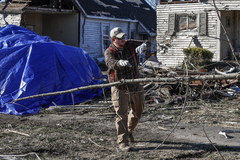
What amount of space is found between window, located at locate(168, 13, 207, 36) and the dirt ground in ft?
33.0

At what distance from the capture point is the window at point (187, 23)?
20756mm

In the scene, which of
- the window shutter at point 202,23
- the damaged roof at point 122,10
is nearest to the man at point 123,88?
the window shutter at point 202,23

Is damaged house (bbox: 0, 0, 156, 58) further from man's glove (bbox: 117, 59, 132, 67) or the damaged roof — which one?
man's glove (bbox: 117, 59, 132, 67)

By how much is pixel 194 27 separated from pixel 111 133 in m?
14.6

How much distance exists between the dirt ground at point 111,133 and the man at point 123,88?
0.34 m

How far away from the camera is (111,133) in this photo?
7727 millimetres

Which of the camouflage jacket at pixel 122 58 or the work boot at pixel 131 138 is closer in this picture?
the camouflage jacket at pixel 122 58

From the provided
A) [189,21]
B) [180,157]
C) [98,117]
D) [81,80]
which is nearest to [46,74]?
[81,80]

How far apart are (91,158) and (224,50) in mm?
16503

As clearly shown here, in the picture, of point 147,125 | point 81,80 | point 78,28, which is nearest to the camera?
point 147,125

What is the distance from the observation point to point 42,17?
81.4ft

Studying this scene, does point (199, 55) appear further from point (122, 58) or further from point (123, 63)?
point (123, 63)

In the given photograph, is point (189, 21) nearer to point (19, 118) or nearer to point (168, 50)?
point (168, 50)

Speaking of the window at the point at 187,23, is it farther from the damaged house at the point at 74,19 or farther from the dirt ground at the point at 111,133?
the dirt ground at the point at 111,133
